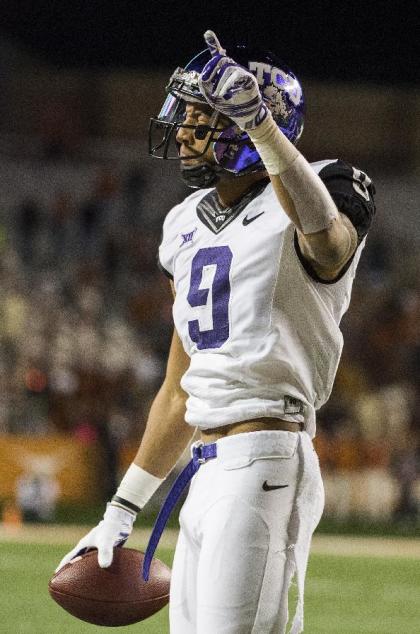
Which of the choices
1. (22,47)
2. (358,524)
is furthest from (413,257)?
(22,47)

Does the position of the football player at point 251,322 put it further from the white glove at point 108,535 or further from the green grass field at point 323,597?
the green grass field at point 323,597

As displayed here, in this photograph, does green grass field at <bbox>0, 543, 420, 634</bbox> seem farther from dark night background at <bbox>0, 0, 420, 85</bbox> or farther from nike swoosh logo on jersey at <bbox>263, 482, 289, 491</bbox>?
dark night background at <bbox>0, 0, 420, 85</bbox>

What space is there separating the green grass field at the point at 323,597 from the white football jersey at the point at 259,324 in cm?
299

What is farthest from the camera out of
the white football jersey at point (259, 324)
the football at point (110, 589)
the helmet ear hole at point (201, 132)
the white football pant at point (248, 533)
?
the football at point (110, 589)

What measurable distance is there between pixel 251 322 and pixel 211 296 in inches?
5.3

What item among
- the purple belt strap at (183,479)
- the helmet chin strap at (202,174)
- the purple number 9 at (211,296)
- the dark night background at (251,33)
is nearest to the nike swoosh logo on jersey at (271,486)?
the purple belt strap at (183,479)

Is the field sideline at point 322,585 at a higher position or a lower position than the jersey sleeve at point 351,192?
lower

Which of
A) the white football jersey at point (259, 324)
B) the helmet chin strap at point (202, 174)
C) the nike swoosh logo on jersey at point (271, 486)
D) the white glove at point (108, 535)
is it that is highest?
the helmet chin strap at point (202, 174)

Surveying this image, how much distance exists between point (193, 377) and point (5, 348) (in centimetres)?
833

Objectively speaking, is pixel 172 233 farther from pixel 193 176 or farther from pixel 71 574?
pixel 71 574

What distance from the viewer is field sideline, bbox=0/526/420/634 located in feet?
19.0

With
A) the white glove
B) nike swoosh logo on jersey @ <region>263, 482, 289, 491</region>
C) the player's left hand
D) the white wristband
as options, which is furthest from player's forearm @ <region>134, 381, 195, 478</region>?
the player's left hand

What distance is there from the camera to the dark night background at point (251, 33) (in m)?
17.5

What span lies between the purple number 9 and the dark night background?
14.8m
